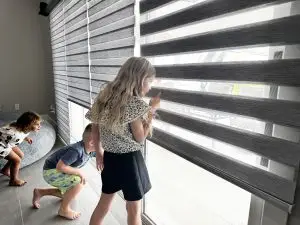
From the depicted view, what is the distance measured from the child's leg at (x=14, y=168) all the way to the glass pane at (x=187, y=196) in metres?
1.54

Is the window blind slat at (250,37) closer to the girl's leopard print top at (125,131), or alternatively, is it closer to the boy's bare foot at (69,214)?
the girl's leopard print top at (125,131)

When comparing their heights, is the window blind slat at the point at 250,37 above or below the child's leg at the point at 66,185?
above

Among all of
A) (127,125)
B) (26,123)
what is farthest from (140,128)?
(26,123)

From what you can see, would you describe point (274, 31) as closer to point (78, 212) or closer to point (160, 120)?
point (160, 120)

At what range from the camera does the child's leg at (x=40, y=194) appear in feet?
7.24

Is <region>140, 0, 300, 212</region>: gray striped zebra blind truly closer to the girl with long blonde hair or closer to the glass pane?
the girl with long blonde hair

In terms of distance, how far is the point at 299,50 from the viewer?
2.60ft

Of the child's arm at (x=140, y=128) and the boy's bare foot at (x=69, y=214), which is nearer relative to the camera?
the child's arm at (x=140, y=128)

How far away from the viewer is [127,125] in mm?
1333

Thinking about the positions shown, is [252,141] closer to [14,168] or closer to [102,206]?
Result: [102,206]

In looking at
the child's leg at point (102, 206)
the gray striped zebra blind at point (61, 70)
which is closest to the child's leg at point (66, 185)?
the child's leg at point (102, 206)

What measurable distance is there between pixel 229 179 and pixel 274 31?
587 millimetres

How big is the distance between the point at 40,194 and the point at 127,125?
1.45 meters

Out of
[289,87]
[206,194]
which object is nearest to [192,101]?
[289,87]
